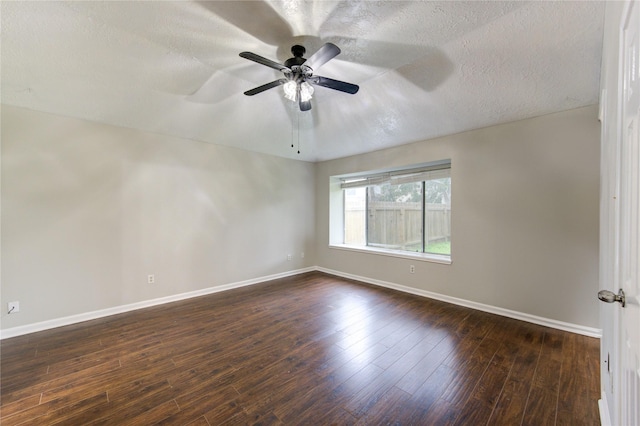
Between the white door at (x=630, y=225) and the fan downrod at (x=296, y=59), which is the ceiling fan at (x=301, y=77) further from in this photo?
the white door at (x=630, y=225)

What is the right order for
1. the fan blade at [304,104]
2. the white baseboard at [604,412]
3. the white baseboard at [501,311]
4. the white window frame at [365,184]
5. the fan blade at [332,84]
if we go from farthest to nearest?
1. the white window frame at [365,184]
2. the white baseboard at [501,311]
3. the fan blade at [304,104]
4. the fan blade at [332,84]
5. the white baseboard at [604,412]

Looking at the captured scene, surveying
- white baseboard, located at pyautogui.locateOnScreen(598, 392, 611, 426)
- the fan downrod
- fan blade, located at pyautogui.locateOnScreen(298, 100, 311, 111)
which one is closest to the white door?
white baseboard, located at pyautogui.locateOnScreen(598, 392, 611, 426)

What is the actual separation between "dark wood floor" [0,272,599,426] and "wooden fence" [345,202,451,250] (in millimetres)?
1404

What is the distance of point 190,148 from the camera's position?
3783 millimetres

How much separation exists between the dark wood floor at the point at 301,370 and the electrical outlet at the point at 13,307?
309 millimetres

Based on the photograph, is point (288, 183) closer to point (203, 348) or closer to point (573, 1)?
point (203, 348)

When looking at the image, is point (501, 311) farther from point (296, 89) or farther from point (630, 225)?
point (296, 89)

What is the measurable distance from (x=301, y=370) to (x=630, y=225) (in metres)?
2.12

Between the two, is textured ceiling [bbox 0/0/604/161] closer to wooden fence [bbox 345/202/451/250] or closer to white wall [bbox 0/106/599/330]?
white wall [bbox 0/106/599/330]

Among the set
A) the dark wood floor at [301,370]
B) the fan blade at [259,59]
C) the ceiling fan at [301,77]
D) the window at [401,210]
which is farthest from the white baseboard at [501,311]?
the fan blade at [259,59]

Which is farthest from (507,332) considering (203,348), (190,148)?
(190,148)

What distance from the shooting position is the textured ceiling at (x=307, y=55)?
67.2 inches

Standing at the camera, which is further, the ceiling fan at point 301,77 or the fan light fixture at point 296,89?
the fan light fixture at point 296,89

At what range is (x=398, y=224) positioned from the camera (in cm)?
461
